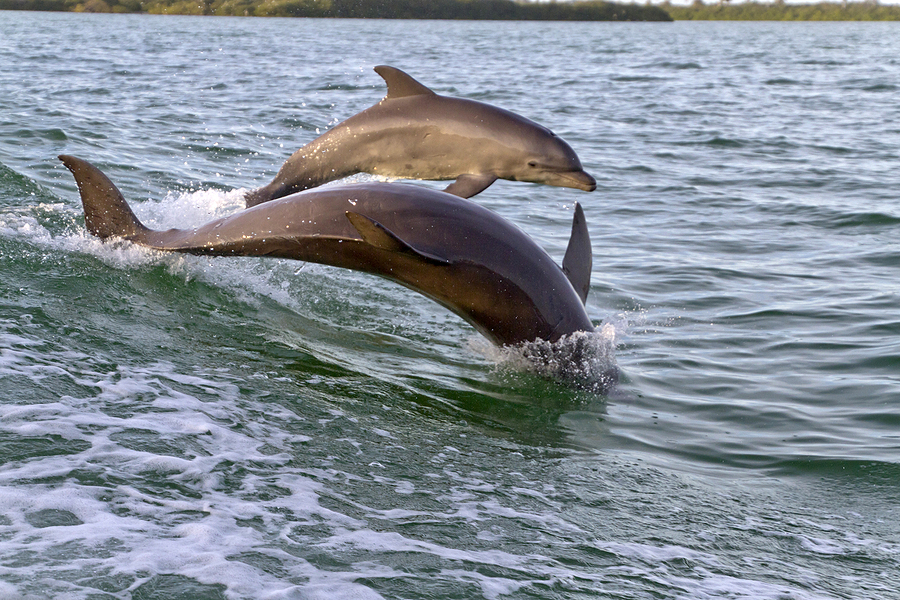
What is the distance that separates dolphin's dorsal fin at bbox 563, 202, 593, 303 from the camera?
307 inches

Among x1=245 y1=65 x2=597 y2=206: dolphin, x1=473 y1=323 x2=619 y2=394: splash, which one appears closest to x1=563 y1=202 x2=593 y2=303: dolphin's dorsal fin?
x1=473 y1=323 x2=619 y2=394: splash

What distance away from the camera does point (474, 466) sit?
546 cm

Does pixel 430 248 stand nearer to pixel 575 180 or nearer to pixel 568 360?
pixel 568 360

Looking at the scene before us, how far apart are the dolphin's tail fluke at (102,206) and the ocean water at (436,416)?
21 centimetres

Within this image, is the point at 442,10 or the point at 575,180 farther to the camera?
the point at 442,10

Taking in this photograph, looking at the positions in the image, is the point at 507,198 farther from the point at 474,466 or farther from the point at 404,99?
the point at 474,466

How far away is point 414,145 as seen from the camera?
8.56 m

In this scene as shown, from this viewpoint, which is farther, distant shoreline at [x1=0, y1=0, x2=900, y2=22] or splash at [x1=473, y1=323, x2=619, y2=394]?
distant shoreline at [x1=0, y1=0, x2=900, y2=22]

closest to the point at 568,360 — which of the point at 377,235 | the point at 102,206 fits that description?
the point at 377,235

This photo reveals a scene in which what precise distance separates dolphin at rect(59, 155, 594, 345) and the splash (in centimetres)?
8

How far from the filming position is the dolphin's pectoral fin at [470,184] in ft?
27.0

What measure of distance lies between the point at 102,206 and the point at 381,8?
388 feet

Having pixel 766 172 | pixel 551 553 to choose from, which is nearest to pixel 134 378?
pixel 551 553

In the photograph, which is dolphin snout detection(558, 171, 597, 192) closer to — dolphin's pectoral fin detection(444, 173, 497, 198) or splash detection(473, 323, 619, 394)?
dolphin's pectoral fin detection(444, 173, 497, 198)
